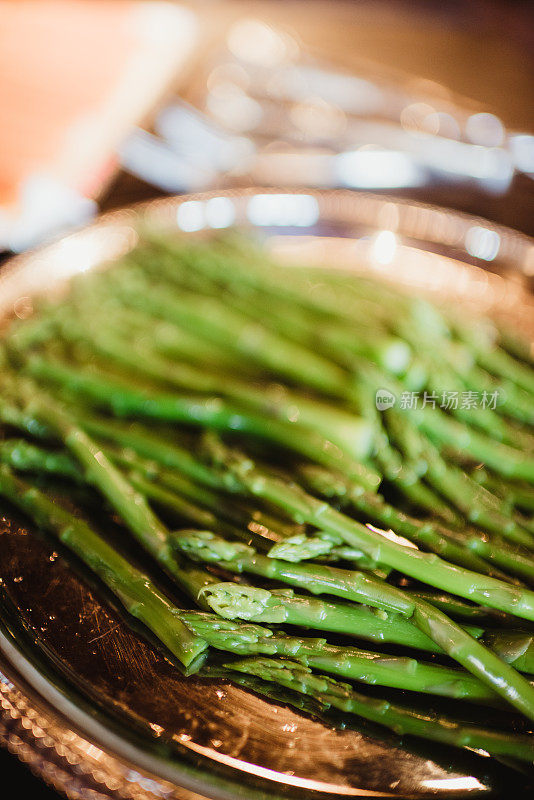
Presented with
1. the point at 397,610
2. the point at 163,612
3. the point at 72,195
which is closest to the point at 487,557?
the point at 397,610

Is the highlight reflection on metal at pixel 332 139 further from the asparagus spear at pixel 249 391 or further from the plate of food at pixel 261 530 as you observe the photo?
the asparagus spear at pixel 249 391

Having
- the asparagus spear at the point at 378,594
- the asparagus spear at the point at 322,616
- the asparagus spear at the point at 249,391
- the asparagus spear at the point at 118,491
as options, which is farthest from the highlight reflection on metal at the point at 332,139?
the asparagus spear at the point at 322,616

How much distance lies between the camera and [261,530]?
1.71 m

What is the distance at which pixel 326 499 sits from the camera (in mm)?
1839

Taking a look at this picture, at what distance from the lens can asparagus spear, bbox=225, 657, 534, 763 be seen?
4.53 ft

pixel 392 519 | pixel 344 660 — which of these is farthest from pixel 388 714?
pixel 392 519

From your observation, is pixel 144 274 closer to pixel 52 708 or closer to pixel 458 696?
pixel 52 708

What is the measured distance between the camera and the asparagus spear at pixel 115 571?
1.51m

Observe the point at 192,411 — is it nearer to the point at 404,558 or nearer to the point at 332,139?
the point at 404,558

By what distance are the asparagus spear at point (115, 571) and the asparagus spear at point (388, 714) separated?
13 centimetres

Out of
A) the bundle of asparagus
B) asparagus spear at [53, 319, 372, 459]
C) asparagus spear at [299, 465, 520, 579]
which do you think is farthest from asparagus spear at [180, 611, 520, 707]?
asparagus spear at [53, 319, 372, 459]

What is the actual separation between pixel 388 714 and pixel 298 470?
0.74 metres

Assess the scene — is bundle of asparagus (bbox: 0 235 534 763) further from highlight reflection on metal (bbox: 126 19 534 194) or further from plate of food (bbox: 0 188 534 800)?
highlight reflection on metal (bbox: 126 19 534 194)

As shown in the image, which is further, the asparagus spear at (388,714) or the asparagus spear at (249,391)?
the asparagus spear at (249,391)
